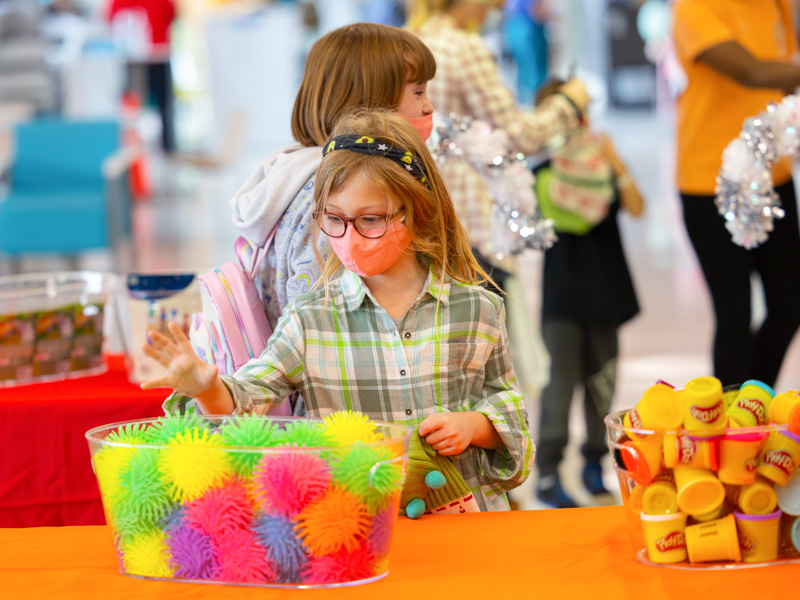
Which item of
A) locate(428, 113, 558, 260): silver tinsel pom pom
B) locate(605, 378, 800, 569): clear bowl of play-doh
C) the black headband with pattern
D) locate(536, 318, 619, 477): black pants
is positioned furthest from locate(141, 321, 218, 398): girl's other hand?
locate(536, 318, 619, 477): black pants

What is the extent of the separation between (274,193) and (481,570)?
3.10 feet

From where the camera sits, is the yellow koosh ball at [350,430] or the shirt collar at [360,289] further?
the shirt collar at [360,289]

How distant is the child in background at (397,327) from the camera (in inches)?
56.6

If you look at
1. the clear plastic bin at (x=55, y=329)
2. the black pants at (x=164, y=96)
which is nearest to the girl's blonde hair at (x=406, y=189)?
the clear plastic bin at (x=55, y=329)

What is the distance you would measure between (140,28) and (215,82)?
1.14 meters

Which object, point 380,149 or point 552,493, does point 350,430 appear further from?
point 552,493

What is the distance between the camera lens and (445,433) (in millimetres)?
1411

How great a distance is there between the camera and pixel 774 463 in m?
1.11

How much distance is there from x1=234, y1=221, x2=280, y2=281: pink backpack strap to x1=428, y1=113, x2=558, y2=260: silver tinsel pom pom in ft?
2.40

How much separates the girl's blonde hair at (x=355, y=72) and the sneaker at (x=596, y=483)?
65.5 inches

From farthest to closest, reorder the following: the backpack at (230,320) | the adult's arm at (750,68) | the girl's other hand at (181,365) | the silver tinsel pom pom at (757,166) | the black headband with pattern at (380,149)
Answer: the adult's arm at (750,68), the silver tinsel pom pom at (757,166), the backpack at (230,320), the black headband with pattern at (380,149), the girl's other hand at (181,365)

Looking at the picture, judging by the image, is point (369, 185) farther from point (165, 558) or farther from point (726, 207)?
point (726, 207)

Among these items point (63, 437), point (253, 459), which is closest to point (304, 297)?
point (253, 459)

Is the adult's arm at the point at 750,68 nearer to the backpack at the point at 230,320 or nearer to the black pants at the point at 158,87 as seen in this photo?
the backpack at the point at 230,320
